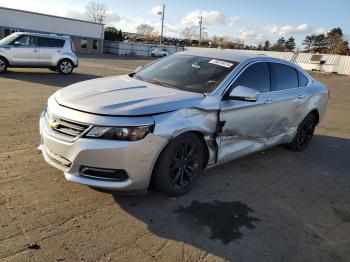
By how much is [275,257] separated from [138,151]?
1.61 m

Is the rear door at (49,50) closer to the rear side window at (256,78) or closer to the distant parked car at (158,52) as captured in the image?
the rear side window at (256,78)

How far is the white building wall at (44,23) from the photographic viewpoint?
41.7m

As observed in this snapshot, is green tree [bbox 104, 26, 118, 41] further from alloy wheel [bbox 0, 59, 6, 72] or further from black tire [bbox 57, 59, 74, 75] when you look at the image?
alloy wheel [bbox 0, 59, 6, 72]

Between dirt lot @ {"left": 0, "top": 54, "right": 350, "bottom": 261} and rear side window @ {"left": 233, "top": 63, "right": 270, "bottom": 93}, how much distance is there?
4.06 ft

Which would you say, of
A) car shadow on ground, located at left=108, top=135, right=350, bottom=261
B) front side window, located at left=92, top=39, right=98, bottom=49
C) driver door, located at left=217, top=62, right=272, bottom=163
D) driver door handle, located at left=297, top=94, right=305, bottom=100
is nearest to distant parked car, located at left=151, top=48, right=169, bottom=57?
front side window, located at left=92, top=39, right=98, bottom=49

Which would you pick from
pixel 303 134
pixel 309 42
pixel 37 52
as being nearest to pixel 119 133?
pixel 303 134

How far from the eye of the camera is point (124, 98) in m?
3.92

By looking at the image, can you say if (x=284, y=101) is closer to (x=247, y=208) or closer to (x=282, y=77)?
(x=282, y=77)

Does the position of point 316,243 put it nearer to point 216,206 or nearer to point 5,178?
point 216,206

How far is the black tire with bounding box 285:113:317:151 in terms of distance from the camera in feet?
21.5

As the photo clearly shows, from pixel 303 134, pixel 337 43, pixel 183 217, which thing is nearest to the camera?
pixel 183 217

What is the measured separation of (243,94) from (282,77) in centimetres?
163

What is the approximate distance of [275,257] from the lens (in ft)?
11.0

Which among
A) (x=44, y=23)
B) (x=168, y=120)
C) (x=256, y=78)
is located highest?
(x=44, y=23)
